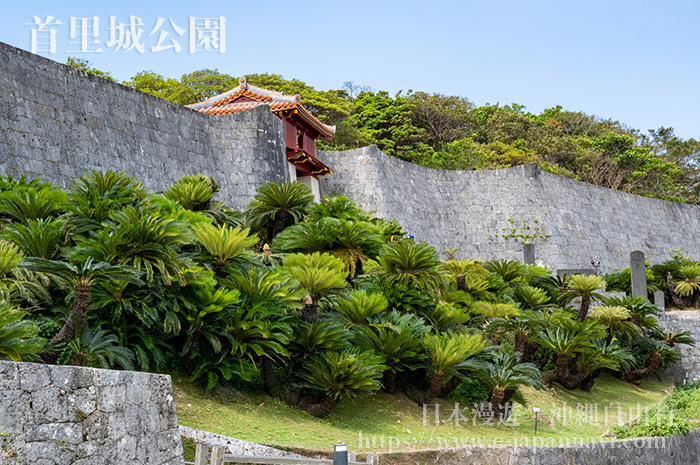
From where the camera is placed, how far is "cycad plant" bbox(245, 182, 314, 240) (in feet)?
36.0

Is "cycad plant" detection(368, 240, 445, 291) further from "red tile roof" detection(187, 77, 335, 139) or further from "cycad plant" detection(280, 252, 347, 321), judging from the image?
"red tile roof" detection(187, 77, 335, 139)

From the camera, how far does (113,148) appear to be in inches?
555

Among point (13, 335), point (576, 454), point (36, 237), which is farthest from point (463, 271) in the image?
point (13, 335)

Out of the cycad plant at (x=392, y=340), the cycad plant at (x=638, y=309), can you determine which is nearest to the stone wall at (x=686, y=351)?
the cycad plant at (x=638, y=309)

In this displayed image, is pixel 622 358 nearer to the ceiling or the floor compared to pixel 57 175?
nearer to the floor

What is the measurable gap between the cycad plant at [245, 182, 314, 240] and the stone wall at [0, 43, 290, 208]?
3.99 meters

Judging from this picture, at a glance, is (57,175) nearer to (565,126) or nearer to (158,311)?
(158,311)

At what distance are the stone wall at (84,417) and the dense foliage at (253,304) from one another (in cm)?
144

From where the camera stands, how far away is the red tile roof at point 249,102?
19094 mm

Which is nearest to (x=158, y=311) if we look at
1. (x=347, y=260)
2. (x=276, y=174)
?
(x=347, y=260)

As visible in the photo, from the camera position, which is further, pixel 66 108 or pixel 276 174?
pixel 276 174

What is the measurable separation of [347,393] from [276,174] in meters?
10.1

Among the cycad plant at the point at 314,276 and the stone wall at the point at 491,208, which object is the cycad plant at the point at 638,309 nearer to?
the cycad plant at the point at 314,276

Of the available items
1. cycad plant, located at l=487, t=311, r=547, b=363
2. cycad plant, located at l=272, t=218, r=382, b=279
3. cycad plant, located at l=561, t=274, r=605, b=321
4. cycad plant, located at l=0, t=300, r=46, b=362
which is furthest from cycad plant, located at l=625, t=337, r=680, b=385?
cycad plant, located at l=0, t=300, r=46, b=362
